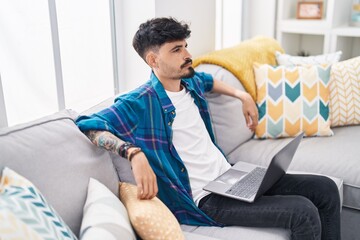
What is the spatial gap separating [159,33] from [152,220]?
0.71m

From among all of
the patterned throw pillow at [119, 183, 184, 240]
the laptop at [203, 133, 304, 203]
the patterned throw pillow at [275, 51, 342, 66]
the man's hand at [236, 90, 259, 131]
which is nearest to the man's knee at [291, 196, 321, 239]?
the laptop at [203, 133, 304, 203]

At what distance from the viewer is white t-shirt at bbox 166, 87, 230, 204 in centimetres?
154

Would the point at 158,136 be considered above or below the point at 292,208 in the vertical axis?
above

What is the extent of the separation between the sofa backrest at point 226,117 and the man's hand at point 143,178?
81 cm

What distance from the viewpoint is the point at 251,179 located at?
157 centimetres

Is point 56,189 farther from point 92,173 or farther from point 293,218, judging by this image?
point 293,218

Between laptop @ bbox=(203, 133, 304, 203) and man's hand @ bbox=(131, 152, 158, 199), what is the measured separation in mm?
302

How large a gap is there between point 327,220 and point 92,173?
90 centimetres

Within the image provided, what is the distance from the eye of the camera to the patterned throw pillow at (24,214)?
2.69 feet

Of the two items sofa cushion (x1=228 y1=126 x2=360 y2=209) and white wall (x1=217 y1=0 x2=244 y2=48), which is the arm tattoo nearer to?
sofa cushion (x1=228 y1=126 x2=360 y2=209)

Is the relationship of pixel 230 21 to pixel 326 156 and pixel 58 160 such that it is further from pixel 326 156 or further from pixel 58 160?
pixel 58 160

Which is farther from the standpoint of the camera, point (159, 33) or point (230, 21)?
point (230, 21)

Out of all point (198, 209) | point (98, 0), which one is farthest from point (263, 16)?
point (198, 209)

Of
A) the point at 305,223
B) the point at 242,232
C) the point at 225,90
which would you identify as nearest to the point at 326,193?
the point at 305,223
